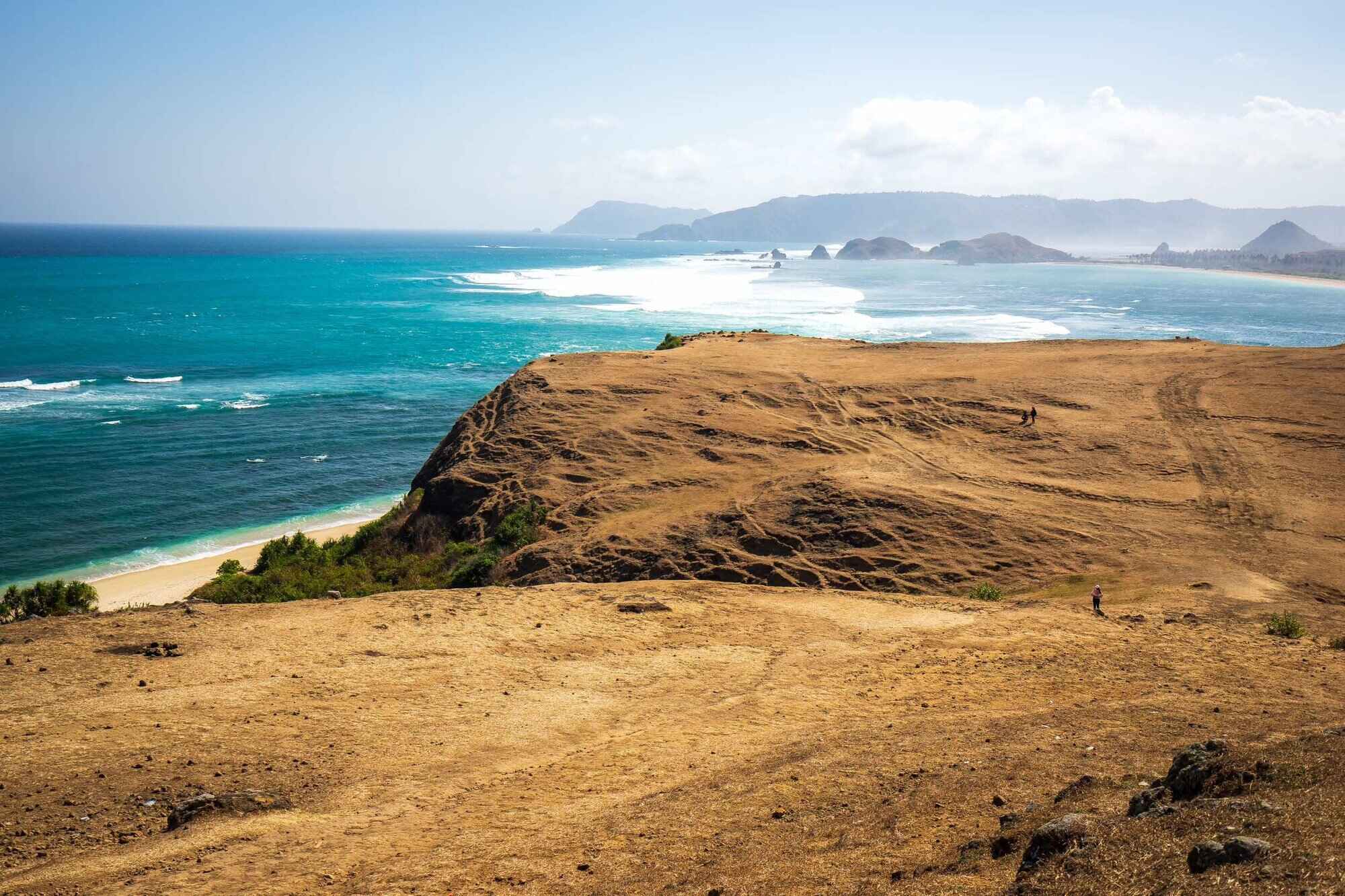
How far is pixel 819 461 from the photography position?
79.3ft

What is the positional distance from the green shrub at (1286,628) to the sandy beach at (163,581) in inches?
979

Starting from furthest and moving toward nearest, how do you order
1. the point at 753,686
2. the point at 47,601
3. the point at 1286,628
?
1. the point at 47,601
2. the point at 1286,628
3. the point at 753,686

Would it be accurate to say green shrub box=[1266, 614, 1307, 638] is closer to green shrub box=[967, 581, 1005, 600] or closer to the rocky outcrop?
green shrub box=[967, 581, 1005, 600]

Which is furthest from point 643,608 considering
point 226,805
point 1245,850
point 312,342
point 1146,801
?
point 312,342

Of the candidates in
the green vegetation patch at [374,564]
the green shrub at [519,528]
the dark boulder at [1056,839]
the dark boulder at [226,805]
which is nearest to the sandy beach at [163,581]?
the green vegetation patch at [374,564]

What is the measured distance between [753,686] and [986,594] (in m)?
6.72

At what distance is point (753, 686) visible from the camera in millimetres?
12992

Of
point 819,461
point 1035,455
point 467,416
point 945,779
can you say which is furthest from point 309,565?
point 1035,455

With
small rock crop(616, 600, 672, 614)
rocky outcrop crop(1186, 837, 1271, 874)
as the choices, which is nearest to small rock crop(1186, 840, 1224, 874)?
rocky outcrop crop(1186, 837, 1271, 874)

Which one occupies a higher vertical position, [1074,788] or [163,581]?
[1074,788]

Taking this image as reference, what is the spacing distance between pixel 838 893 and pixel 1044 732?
459cm

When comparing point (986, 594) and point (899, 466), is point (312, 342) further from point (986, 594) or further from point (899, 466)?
point (986, 594)

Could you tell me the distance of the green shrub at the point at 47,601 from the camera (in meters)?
16.6

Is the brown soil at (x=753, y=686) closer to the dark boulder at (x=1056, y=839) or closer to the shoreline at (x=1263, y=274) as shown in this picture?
the dark boulder at (x=1056, y=839)
